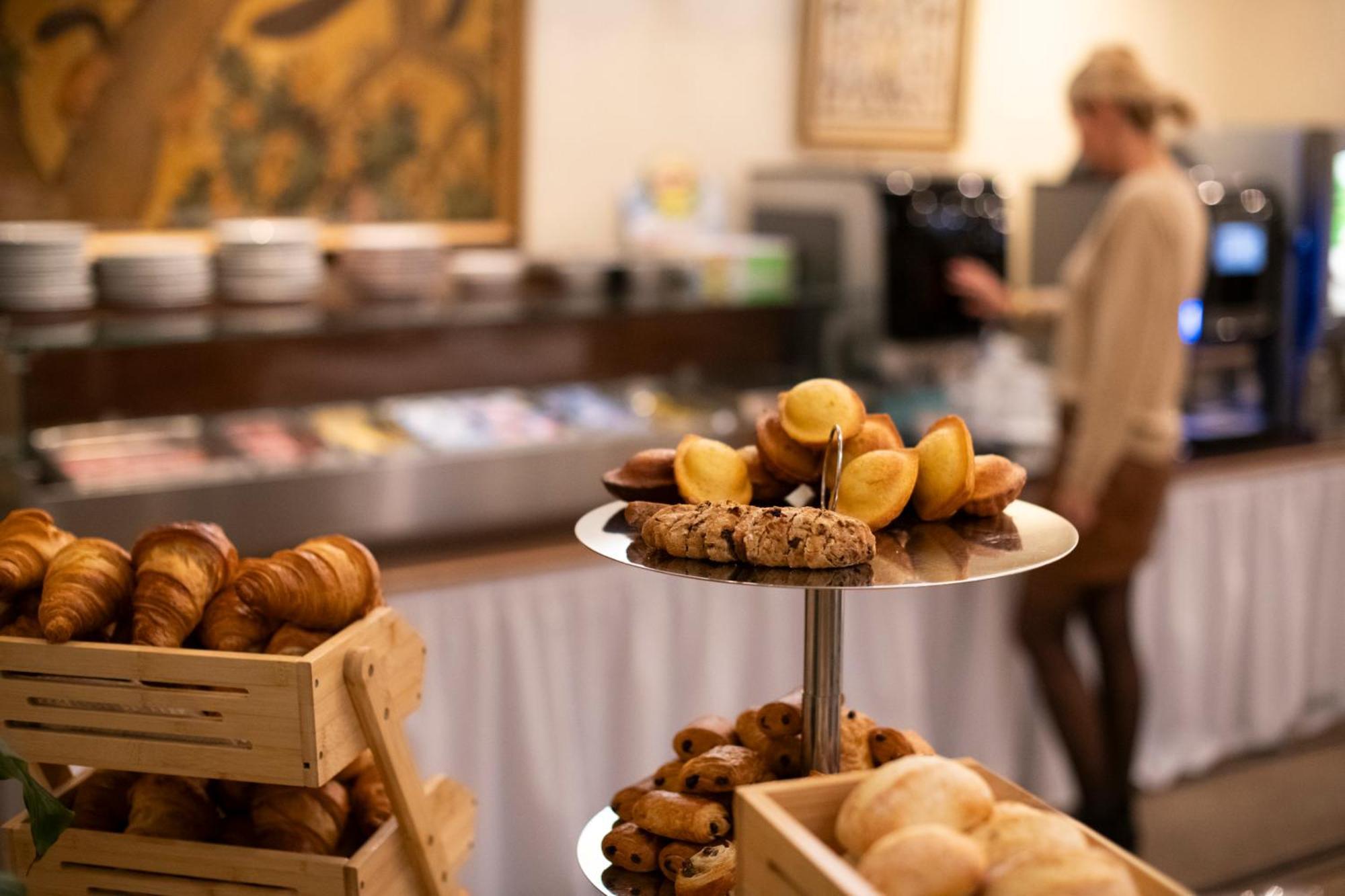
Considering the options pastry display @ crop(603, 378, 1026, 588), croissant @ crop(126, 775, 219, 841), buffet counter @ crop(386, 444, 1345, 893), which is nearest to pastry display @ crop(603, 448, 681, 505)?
pastry display @ crop(603, 378, 1026, 588)

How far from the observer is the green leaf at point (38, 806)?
1167 millimetres

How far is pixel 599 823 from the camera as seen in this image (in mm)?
1423

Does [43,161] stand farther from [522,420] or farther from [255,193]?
[522,420]

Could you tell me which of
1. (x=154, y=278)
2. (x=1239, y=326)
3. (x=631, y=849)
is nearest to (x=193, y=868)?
(x=631, y=849)

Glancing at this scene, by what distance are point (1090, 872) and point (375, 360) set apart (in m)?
2.82

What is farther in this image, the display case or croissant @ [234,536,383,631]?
the display case

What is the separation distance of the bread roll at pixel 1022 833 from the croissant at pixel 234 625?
74 cm

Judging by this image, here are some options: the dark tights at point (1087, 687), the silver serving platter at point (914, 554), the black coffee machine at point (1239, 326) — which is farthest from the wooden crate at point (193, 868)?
the black coffee machine at point (1239, 326)

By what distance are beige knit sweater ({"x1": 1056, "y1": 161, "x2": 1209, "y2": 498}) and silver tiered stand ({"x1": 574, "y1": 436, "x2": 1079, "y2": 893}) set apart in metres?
1.98

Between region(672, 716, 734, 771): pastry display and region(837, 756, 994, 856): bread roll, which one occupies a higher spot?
region(837, 756, 994, 856): bread roll

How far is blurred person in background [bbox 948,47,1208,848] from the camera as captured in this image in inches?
127

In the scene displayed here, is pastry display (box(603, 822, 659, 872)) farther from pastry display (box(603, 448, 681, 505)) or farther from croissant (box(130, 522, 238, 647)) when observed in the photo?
croissant (box(130, 522, 238, 647))

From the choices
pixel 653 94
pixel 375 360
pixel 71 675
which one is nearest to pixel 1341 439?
pixel 653 94

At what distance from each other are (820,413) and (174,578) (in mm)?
Answer: 665
